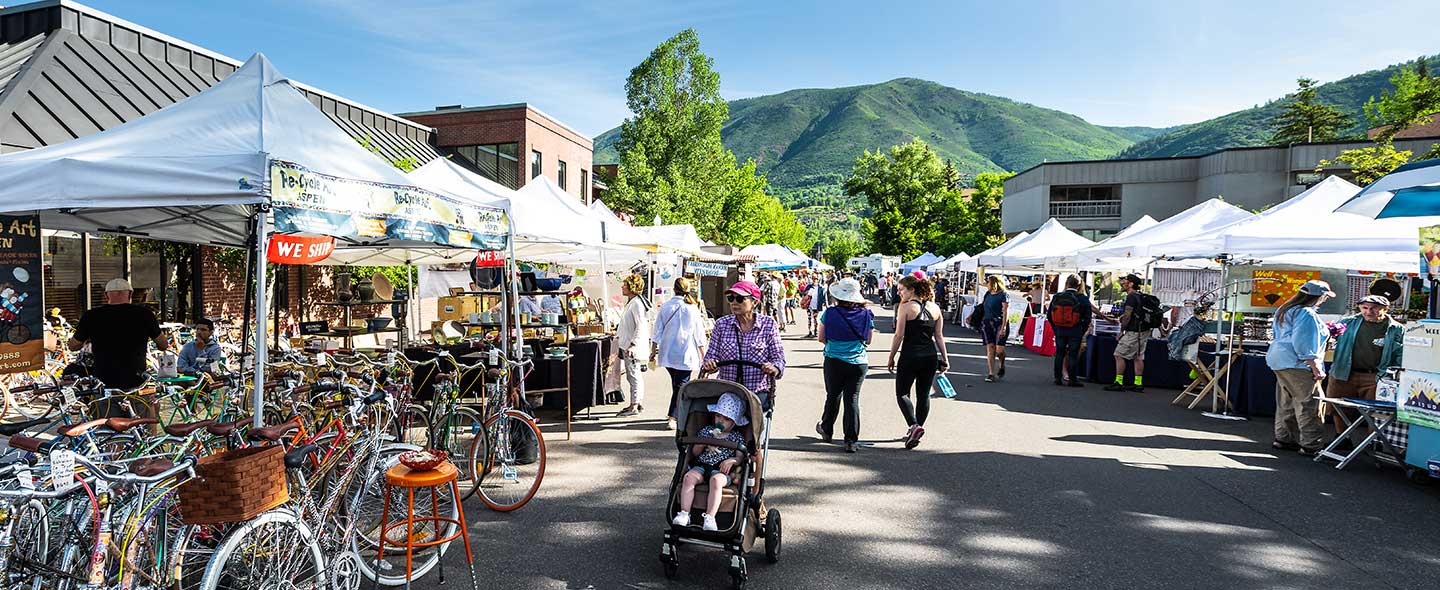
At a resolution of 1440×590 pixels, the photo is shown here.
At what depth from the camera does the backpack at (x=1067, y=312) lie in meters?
12.1

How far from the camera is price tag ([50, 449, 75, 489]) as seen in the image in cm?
288

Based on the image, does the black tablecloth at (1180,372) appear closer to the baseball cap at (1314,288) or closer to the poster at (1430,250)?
the baseball cap at (1314,288)

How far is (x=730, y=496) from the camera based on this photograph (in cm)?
471

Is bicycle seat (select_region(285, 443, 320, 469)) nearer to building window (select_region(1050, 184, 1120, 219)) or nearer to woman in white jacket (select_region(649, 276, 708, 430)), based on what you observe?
woman in white jacket (select_region(649, 276, 708, 430))

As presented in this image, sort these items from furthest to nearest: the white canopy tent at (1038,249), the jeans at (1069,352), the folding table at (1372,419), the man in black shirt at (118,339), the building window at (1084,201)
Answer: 1. the building window at (1084,201)
2. the white canopy tent at (1038,249)
3. the jeans at (1069,352)
4. the folding table at (1372,419)
5. the man in black shirt at (118,339)

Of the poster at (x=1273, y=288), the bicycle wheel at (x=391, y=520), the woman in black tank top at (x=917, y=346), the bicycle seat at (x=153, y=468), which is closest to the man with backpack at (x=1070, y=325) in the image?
the poster at (x=1273, y=288)

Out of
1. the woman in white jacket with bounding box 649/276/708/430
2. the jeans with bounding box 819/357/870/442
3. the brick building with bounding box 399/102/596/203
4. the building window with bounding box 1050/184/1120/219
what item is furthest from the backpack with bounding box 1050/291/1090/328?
the building window with bounding box 1050/184/1120/219

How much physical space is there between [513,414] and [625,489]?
3.67ft

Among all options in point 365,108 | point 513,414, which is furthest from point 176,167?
point 365,108

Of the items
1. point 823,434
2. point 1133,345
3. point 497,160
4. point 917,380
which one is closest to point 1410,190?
point 917,380

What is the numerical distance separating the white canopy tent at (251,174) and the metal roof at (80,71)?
21.5ft

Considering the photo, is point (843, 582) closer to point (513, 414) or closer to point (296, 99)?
point (513, 414)

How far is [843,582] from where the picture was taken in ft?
14.8

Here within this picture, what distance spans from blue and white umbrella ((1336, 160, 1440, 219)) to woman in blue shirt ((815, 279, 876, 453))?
4.37 metres
